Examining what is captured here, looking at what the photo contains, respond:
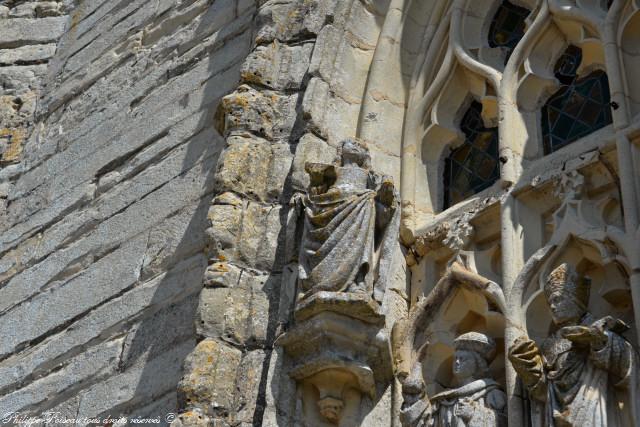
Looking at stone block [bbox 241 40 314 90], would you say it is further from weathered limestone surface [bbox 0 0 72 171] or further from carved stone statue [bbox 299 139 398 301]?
weathered limestone surface [bbox 0 0 72 171]

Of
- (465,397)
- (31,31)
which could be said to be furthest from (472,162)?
(31,31)

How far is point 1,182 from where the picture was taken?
365 inches

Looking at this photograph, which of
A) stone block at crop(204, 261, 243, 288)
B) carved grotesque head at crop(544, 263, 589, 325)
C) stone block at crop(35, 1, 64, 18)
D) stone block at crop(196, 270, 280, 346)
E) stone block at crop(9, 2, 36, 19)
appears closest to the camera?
carved grotesque head at crop(544, 263, 589, 325)

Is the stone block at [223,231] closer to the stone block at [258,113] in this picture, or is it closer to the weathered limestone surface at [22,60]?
the stone block at [258,113]

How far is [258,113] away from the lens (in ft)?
22.7

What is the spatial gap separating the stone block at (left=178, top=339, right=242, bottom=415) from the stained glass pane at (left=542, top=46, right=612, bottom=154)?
5.93 ft

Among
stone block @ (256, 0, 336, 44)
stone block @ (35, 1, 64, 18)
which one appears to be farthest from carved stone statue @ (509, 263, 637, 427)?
stone block @ (35, 1, 64, 18)

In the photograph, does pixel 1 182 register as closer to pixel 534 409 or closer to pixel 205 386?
pixel 205 386

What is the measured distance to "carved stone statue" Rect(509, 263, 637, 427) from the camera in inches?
193

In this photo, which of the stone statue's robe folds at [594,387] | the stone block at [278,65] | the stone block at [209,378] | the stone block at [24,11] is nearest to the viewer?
the stone statue's robe folds at [594,387]

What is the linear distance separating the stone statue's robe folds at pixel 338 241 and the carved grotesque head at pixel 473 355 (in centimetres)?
51

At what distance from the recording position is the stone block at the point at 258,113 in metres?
6.86

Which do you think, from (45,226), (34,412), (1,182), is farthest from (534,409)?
(1,182)

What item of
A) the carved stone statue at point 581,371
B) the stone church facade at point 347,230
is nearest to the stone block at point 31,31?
the stone church facade at point 347,230
